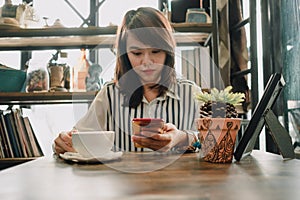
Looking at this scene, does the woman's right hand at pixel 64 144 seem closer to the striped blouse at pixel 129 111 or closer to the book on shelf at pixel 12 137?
the striped blouse at pixel 129 111

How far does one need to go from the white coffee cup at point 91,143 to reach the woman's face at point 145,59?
0.74 meters

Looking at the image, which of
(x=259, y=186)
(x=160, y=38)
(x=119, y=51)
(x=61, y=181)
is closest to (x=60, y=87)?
(x=119, y=51)

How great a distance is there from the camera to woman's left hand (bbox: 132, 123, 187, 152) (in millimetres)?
971

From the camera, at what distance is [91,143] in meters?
0.89

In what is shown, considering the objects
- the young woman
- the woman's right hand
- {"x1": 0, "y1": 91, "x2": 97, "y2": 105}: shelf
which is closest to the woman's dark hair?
the young woman

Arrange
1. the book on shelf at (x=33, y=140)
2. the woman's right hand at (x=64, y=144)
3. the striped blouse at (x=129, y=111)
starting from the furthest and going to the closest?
the book on shelf at (x=33, y=140) → the striped blouse at (x=129, y=111) → the woman's right hand at (x=64, y=144)

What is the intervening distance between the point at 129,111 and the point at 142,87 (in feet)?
0.44

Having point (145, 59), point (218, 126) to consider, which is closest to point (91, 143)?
point (218, 126)

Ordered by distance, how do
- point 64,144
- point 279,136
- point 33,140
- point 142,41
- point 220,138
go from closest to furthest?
point 220,138 → point 279,136 → point 64,144 → point 142,41 → point 33,140

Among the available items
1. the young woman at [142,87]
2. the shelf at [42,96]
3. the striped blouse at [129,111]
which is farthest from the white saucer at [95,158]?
the shelf at [42,96]

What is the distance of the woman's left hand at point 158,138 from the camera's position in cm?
97

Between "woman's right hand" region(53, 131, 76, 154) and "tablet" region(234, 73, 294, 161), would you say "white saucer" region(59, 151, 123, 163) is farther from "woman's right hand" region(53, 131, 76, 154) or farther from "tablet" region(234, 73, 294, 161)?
"tablet" region(234, 73, 294, 161)

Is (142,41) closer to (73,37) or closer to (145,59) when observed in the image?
(145,59)

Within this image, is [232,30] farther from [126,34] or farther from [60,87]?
[60,87]
